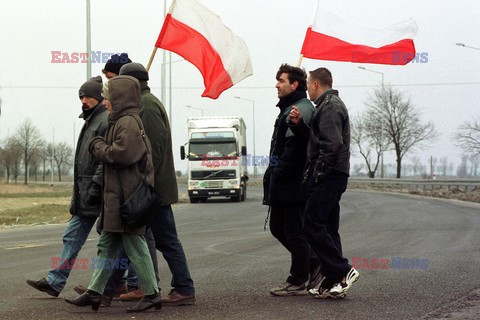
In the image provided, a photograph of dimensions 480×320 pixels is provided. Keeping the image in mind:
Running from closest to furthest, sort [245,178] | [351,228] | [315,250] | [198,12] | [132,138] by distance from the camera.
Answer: [132,138] < [315,250] < [198,12] < [351,228] < [245,178]

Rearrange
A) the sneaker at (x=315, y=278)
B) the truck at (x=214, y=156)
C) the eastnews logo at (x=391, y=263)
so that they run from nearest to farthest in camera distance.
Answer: the sneaker at (x=315, y=278)
the eastnews logo at (x=391, y=263)
the truck at (x=214, y=156)

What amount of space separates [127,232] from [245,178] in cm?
2793

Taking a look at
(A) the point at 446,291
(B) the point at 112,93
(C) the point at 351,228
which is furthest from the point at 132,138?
(C) the point at 351,228

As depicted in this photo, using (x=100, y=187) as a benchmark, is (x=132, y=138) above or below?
above

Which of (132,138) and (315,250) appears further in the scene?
(315,250)

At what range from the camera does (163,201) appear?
629 cm

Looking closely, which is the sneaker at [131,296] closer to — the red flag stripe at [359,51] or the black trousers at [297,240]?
the black trousers at [297,240]

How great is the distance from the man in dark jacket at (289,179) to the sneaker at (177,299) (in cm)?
83

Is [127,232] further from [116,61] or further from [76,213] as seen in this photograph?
[116,61]

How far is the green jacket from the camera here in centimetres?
632

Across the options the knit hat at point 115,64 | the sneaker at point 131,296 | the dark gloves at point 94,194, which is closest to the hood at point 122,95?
the dark gloves at point 94,194

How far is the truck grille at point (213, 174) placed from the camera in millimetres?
30986

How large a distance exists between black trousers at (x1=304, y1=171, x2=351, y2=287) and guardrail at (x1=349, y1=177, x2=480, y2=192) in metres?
34.9

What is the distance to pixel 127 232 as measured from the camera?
590 cm
